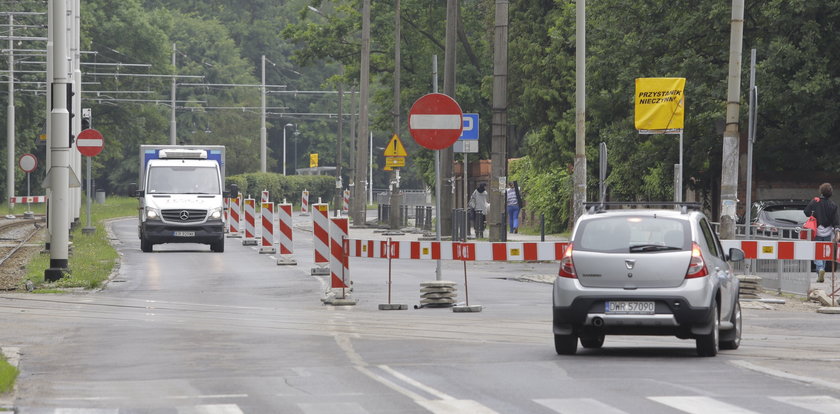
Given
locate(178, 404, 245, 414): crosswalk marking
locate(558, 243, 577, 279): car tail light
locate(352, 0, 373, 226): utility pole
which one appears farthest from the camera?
locate(352, 0, 373, 226): utility pole

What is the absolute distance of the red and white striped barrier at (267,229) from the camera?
124 feet

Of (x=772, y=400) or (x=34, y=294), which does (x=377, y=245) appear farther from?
(x=772, y=400)

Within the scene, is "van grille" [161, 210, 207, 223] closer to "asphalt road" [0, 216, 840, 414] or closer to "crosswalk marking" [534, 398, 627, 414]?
"asphalt road" [0, 216, 840, 414]

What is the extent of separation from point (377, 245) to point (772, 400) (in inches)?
450

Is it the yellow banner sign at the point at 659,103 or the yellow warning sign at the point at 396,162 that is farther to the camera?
the yellow warning sign at the point at 396,162

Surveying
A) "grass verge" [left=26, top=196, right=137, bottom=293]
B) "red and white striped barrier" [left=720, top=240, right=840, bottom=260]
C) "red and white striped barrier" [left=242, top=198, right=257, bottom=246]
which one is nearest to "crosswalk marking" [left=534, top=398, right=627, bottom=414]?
"red and white striped barrier" [left=720, top=240, right=840, bottom=260]

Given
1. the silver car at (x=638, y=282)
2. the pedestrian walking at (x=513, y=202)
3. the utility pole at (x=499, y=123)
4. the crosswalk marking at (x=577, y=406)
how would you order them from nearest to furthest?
the crosswalk marking at (x=577, y=406), the silver car at (x=638, y=282), the utility pole at (x=499, y=123), the pedestrian walking at (x=513, y=202)

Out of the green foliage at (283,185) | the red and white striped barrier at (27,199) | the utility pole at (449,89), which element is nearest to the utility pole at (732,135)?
the utility pole at (449,89)

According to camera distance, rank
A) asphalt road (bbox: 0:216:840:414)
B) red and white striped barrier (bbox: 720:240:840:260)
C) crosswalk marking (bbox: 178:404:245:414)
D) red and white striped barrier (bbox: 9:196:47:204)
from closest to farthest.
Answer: crosswalk marking (bbox: 178:404:245:414) < asphalt road (bbox: 0:216:840:414) < red and white striped barrier (bbox: 720:240:840:260) < red and white striped barrier (bbox: 9:196:47:204)

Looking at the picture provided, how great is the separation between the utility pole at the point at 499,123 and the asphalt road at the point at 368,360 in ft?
34.8

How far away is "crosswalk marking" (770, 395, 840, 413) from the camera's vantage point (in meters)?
10.8

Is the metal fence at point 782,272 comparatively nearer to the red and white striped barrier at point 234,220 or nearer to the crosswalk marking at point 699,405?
the crosswalk marking at point 699,405

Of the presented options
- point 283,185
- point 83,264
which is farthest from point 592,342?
point 283,185

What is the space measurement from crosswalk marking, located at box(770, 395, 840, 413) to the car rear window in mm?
3477
